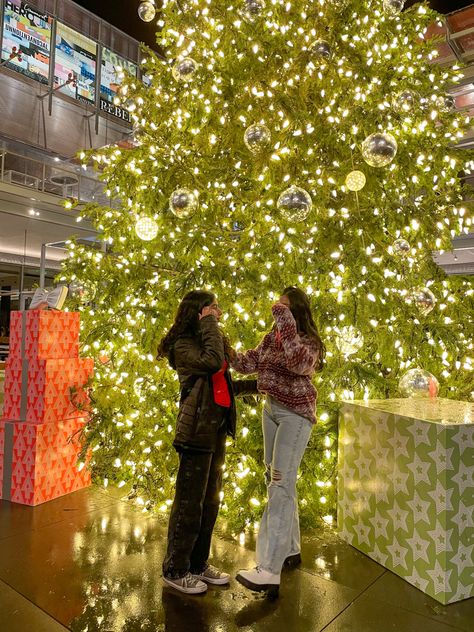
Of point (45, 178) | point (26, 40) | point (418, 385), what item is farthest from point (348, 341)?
point (26, 40)

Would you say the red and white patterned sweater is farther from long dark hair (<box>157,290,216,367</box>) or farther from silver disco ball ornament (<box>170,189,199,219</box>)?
silver disco ball ornament (<box>170,189,199,219</box>)

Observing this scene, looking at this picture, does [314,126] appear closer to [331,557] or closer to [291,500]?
[291,500]

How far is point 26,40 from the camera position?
14.4 metres

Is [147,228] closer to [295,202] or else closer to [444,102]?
[295,202]

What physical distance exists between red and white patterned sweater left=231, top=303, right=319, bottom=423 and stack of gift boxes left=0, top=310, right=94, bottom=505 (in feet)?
7.28

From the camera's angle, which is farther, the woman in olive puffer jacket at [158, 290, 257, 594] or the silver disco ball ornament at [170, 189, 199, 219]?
the silver disco ball ornament at [170, 189, 199, 219]

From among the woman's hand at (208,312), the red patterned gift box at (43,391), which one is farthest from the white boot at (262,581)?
the red patterned gift box at (43,391)

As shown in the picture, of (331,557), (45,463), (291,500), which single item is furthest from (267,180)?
(45,463)

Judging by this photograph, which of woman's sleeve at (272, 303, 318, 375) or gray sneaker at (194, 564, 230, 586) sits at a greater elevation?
woman's sleeve at (272, 303, 318, 375)

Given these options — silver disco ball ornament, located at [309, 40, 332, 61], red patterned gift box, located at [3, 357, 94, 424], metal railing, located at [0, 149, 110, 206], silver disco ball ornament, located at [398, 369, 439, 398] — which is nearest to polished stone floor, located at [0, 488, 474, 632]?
red patterned gift box, located at [3, 357, 94, 424]

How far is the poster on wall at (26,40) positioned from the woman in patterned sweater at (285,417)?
15.0 metres

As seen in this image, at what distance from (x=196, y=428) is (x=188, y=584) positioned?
2.69ft

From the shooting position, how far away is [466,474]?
8.45 ft

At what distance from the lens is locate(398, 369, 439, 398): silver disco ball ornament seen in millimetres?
3328
